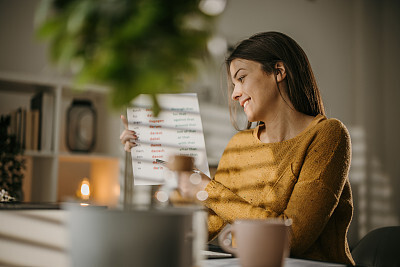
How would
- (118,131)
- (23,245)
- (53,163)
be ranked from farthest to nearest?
(118,131), (53,163), (23,245)

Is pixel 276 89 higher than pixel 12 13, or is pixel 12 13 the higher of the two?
pixel 12 13

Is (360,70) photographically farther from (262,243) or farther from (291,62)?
(262,243)

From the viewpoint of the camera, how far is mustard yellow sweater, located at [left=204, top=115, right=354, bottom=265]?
1.11 metres

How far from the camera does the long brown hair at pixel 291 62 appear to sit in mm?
1467

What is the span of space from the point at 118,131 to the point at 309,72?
1.13 m

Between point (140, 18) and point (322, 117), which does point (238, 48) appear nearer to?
point (322, 117)

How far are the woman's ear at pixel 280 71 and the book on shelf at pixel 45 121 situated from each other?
3.84 ft

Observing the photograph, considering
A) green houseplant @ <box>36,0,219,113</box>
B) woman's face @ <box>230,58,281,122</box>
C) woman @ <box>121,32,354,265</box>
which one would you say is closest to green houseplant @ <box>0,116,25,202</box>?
woman @ <box>121,32,354,265</box>

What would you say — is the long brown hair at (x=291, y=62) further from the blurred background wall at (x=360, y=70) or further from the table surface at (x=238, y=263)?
the blurred background wall at (x=360, y=70)

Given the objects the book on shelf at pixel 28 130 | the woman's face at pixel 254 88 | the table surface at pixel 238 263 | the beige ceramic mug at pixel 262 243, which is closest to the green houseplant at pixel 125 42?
the beige ceramic mug at pixel 262 243

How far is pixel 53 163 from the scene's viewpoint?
6.57ft

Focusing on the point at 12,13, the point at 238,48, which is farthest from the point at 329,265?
the point at 12,13

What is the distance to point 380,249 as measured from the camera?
1.68 m

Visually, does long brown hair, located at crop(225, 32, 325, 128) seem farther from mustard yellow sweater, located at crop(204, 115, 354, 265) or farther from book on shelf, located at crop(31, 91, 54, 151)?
book on shelf, located at crop(31, 91, 54, 151)
